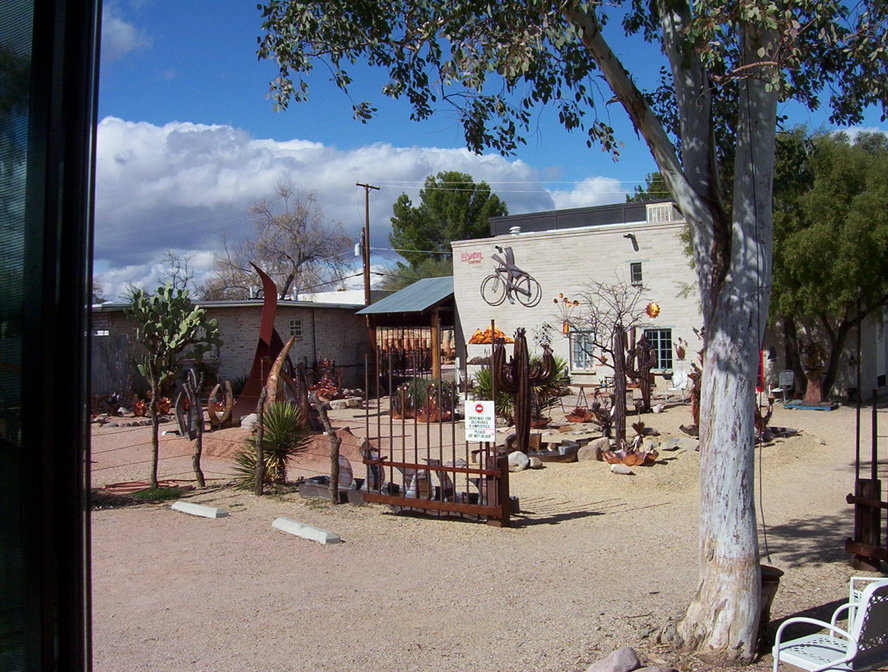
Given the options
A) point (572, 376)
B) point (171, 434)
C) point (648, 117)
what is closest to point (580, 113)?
point (648, 117)

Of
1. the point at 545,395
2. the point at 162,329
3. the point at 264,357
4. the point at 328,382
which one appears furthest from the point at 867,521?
the point at 328,382

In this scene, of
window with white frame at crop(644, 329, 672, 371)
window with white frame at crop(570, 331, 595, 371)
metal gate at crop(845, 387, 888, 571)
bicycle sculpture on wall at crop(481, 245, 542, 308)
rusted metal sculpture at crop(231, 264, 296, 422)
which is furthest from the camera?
bicycle sculpture on wall at crop(481, 245, 542, 308)

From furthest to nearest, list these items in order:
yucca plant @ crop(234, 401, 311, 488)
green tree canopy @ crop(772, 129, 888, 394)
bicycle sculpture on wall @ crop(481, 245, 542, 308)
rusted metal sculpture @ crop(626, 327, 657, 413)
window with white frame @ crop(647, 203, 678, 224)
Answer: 1. window with white frame @ crop(647, 203, 678, 224)
2. bicycle sculpture on wall @ crop(481, 245, 542, 308)
3. rusted metal sculpture @ crop(626, 327, 657, 413)
4. green tree canopy @ crop(772, 129, 888, 394)
5. yucca plant @ crop(234, 401, 311, 488)

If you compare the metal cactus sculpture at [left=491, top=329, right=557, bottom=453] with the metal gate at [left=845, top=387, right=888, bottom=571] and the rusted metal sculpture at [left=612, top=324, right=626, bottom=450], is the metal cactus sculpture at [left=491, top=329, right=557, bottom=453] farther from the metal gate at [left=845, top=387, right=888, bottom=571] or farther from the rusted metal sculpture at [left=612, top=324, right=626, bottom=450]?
the metal gate at [left=845, top=387, right=888, bottom=571]

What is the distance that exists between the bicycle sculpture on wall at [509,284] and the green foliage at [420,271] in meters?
28.0

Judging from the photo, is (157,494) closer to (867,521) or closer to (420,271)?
(867,521)

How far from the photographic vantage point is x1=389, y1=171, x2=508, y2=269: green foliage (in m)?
55.3

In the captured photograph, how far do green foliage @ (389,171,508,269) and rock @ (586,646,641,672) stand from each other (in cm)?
4951

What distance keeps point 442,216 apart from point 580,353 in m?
31.9

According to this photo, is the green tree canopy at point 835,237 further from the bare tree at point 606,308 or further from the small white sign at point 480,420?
the small white sign at point 480,420

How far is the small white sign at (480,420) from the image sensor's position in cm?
970

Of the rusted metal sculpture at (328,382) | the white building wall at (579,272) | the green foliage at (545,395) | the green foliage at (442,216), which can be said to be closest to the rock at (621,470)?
the green foliage at (545,395)

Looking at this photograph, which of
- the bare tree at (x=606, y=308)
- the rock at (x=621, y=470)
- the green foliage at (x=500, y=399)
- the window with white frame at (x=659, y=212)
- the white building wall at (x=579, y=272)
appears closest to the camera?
the rock at (x=621, y=470)

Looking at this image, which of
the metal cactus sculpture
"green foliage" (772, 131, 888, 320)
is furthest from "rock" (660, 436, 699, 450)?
"green foliage" (772, 131, 888, 320)
